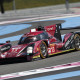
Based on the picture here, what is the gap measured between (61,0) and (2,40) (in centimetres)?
6619

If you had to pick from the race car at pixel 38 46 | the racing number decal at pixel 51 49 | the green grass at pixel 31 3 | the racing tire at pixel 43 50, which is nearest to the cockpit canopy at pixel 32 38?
the race car at pixel 38 46

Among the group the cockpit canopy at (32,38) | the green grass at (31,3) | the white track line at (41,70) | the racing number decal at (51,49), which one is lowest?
the white track line at (41,70)

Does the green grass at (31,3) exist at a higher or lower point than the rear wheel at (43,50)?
higher

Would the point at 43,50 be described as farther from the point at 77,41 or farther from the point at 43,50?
the point at 77,41

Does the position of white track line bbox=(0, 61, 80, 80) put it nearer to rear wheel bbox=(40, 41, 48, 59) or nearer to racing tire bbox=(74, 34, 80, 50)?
rear wheel bbox=(40, 41, 48, 59)

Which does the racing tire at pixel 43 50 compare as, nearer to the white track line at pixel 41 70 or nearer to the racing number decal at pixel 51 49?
the racing number decal at pixel 51 49

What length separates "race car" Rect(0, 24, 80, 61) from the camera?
446 inches

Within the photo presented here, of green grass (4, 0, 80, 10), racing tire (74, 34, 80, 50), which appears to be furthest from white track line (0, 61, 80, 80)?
green grass (4, 0, 80, 10)

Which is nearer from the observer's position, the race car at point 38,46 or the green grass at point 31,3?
the race car at point 38,46

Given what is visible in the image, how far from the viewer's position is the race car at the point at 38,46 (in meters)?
11.3

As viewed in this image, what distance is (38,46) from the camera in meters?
11.5

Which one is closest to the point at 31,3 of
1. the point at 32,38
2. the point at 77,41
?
the point at 77,41

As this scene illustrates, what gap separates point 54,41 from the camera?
43.0 ft

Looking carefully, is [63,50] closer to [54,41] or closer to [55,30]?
[54,41]
